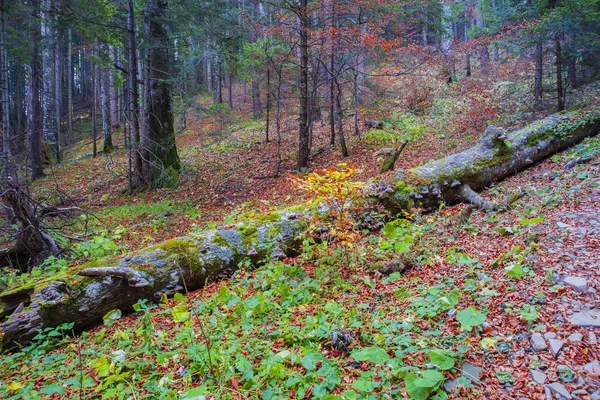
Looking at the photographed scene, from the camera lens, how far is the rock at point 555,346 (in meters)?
2.24

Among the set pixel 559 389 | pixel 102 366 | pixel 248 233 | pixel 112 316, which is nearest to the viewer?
pixel 559 389

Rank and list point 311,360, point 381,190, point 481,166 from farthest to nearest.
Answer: point 481,166
point 381,190
point 311,360

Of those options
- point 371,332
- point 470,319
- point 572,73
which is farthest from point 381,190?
point 572,73

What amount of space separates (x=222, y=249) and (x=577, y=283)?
4.10m

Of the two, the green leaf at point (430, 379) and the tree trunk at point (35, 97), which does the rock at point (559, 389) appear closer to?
the green leaf at point (430, 379)

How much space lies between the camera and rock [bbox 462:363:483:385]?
7.07 feet

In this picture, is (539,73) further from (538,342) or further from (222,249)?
(222,249)

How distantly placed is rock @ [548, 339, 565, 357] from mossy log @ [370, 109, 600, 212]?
11.4 feet

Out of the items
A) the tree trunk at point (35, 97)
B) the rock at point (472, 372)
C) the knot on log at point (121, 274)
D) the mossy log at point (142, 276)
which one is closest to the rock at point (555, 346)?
the rock at point (472, 372)

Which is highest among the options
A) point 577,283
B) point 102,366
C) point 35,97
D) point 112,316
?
point 35,97

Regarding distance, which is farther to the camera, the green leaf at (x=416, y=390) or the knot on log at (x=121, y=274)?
the knot on log at (x=121, y=274)

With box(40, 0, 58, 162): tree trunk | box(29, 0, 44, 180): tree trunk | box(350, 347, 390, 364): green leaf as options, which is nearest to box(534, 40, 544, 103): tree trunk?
box(350, 347, 390, 364): green leaf

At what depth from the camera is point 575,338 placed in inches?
91.6

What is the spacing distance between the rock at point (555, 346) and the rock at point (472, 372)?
0.52 metres
